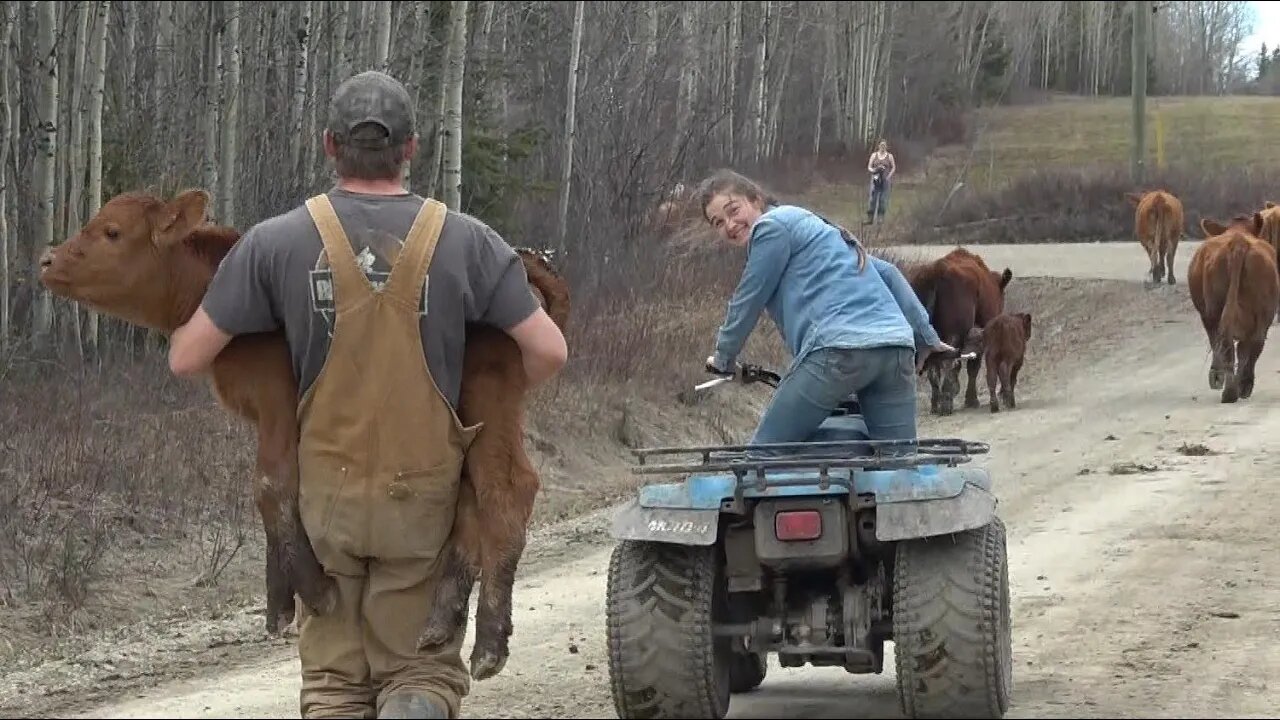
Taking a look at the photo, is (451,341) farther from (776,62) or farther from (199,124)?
(776,62)

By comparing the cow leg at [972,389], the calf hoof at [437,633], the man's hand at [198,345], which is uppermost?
the man's hand at [198,345]

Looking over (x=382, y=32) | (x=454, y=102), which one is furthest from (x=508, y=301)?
(x=382, y=32)

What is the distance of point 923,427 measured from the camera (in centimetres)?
1708

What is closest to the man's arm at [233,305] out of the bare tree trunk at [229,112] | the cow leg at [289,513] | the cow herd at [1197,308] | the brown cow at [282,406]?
the brown cow at [282,406]

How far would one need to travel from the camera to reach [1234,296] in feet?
57.3

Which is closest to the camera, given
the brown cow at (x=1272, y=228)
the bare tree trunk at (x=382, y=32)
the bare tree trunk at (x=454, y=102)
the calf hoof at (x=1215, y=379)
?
the calf hoof at (x=1215, y=379)

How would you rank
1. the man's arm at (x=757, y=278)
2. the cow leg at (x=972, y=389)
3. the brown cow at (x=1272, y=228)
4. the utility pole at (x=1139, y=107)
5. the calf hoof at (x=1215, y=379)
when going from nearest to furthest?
the man's arm at (x=757, y=278) < the cow leg at (x=972, y=389) < the calf hoof at (x=1215, y=379) < the brown cow at (x=1272, y=228) < the utility pole at (x=1139, y=107)

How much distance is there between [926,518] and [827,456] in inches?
19.2

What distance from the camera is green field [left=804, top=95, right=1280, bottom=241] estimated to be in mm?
29844

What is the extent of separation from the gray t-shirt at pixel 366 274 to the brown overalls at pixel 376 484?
35 millimetres

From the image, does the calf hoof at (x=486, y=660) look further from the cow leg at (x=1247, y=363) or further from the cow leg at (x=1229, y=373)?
the cow leg at (x=1247, y=363)

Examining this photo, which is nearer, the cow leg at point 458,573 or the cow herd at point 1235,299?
the cow leg at point 458,573

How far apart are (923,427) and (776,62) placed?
119 ft

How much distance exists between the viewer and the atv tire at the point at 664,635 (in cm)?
614
